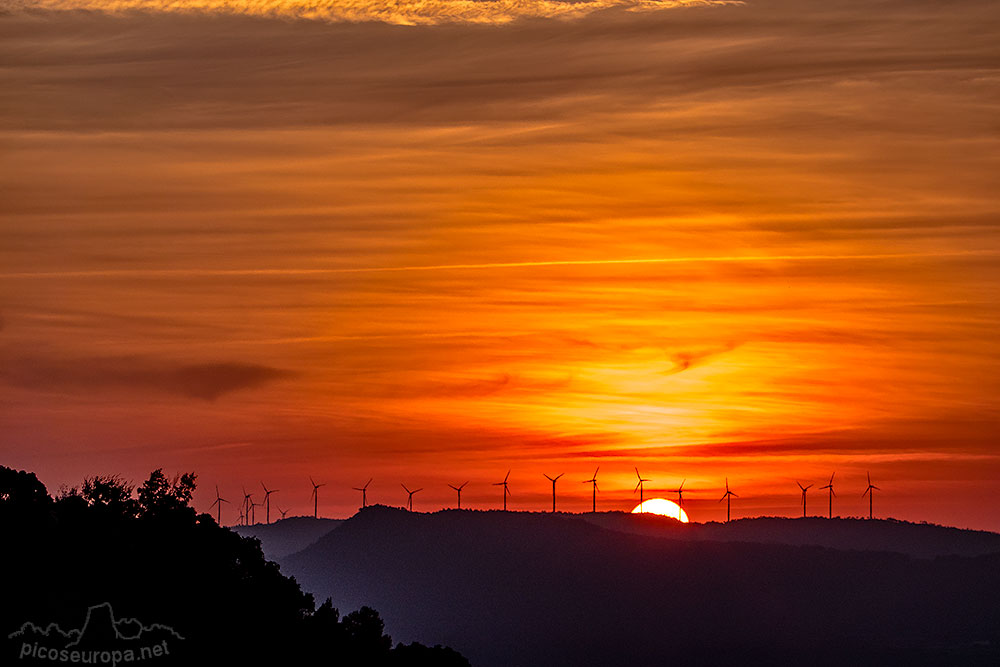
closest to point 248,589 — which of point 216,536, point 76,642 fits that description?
point 216,536

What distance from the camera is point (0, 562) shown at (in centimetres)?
10019

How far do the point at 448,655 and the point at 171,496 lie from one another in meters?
23.1

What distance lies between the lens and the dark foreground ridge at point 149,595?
310ft

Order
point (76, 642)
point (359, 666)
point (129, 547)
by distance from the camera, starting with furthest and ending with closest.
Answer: point (359, 666) < point (129, 547) < point (76, 642)

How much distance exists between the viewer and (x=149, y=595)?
104 meters

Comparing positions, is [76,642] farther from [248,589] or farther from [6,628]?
[248,589]

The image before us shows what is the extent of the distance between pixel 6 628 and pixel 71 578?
815 centimetres

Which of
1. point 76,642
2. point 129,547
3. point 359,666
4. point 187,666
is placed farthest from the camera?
point 359,666

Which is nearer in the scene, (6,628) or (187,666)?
(6,628)

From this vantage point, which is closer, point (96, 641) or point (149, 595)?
point (96, 641)

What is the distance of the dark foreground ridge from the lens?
94.4 meters

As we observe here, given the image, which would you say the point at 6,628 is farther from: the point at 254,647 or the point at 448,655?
the point at 448,655

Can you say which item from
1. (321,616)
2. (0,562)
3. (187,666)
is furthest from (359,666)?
(0,562)

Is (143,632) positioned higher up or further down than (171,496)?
further down
